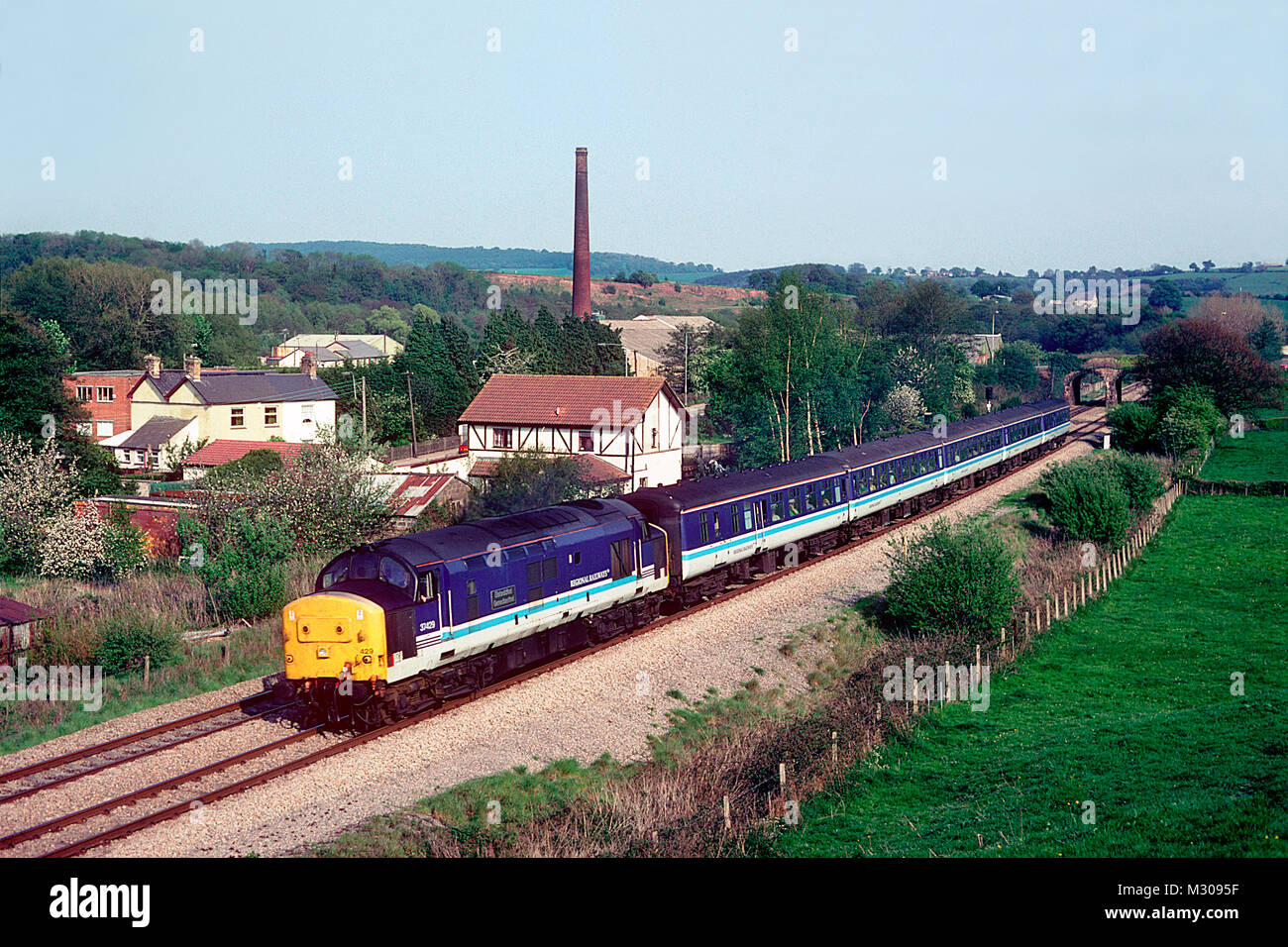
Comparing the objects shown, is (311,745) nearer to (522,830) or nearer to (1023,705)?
(522,830)

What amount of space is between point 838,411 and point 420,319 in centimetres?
3750

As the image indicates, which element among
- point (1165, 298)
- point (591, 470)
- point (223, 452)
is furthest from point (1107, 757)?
point (1165, 298)

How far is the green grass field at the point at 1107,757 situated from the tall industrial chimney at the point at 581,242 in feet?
224

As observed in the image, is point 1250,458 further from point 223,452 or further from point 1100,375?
point 223,452

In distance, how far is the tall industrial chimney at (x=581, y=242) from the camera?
316 feet

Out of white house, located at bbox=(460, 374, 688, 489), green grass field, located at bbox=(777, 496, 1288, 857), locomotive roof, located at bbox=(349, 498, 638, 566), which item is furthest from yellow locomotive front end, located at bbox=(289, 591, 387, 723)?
white house, located at bbox=(460, 374, 688, 489)

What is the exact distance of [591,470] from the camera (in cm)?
5078

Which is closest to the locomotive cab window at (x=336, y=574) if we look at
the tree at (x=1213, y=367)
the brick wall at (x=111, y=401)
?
the brick wall at (x=111, y=401)

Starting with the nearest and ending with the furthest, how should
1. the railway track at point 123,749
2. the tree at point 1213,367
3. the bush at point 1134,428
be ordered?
the railway track at point 123,749, the bush at point 1134,428, the tree at point 1213,367

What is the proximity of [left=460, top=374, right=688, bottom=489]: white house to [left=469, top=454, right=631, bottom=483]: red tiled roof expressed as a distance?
0.37ft

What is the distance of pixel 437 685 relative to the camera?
20.2 metres

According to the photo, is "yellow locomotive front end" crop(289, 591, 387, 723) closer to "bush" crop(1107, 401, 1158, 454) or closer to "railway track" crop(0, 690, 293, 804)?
"railway track" crop(0, 690, 293, 804)

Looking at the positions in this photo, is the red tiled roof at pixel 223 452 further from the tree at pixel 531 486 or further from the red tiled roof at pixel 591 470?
the tree at pixel 531 486

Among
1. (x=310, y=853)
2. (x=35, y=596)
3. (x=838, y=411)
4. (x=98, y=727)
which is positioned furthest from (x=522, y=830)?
(x=838, y=411)
